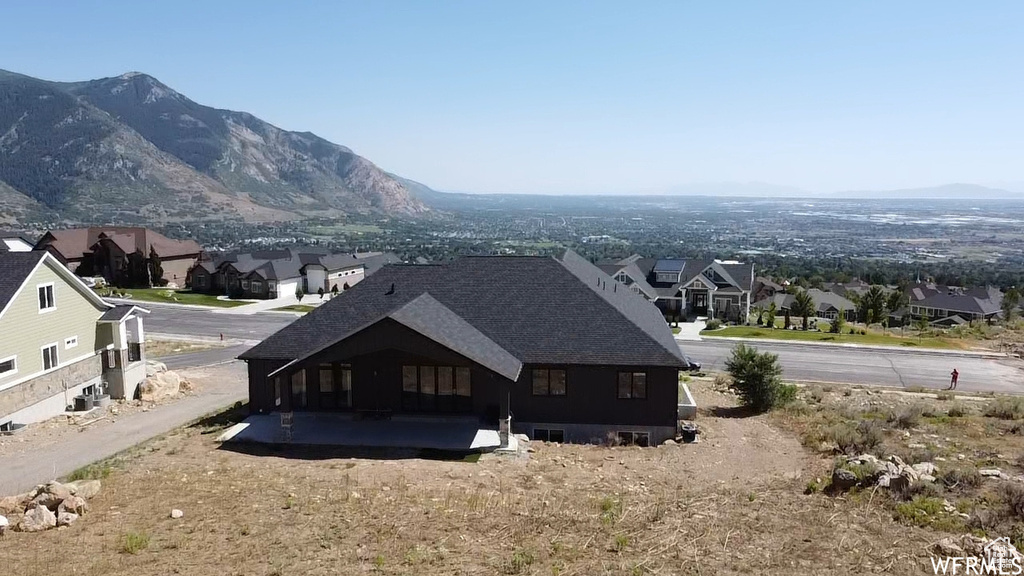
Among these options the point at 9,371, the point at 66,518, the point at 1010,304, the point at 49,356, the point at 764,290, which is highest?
the point at 49,356

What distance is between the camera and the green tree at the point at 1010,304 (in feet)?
311

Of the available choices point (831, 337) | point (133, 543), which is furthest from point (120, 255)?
point (133, 543)

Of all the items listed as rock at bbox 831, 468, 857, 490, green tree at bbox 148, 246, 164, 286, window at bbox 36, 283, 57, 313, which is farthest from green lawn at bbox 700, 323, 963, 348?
green tree at bbox 148, 246, 164, 286

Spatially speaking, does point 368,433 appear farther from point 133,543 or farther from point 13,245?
point 13,245

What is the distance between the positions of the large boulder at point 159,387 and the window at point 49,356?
4.27m

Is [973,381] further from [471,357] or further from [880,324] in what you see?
[880,324]

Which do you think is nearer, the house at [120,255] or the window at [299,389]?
the window at [299,389]

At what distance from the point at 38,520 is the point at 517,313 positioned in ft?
57.6

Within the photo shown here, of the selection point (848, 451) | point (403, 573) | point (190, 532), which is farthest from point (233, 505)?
point (848, 451)

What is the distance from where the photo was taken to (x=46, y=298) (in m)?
29.3

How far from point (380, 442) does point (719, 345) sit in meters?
36.2

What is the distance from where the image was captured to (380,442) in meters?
22.7

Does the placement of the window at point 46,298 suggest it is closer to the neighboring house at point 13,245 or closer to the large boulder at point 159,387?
the large boulder at point 159,387

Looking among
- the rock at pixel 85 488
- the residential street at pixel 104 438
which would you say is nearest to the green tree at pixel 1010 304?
the residential street at pixel 104 438
